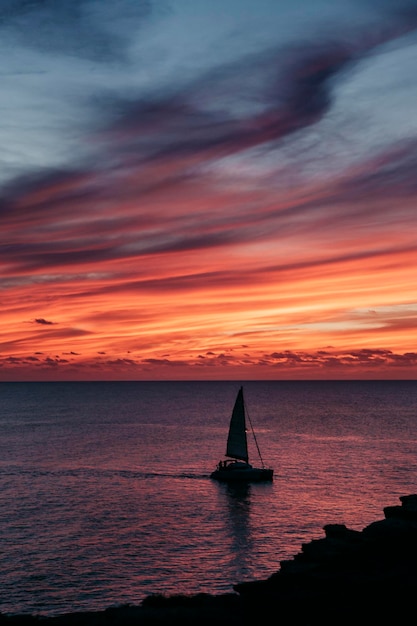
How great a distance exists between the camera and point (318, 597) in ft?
115

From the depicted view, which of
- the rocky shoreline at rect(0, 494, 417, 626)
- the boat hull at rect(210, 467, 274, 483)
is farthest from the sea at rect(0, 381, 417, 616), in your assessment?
the rocky shoreline at rect(0, 494, 417, 626)

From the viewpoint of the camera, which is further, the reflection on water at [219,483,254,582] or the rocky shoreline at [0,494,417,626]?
the reflection on water at [219,483,254,582]

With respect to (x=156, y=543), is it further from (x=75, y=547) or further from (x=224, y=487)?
(x=224, y=487)

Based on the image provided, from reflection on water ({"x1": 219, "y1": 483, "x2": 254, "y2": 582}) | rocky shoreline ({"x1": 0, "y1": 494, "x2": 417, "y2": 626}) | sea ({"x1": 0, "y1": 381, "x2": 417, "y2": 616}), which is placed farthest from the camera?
reflection on water ({"x1": 219, "y1": 483, "x2": 254, "y2": 582})

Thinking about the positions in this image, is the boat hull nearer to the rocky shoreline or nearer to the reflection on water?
the reflection on water

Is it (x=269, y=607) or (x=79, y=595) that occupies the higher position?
(x=269, y=607)

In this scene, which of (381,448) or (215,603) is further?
(381,448)

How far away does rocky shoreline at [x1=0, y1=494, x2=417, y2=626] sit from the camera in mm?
32281

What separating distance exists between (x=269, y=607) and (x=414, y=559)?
36.2 feet

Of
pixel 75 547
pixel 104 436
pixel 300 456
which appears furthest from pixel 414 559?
pixel 104 436

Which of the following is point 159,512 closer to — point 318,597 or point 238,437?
point 238,437

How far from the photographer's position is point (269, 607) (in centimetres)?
3494

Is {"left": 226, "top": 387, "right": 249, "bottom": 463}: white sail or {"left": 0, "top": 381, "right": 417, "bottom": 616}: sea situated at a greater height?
{"left": 226, "top": 387, "right": 249, "bottom": 463}: white sail

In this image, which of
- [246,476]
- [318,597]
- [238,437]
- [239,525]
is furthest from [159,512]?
[318,597]
